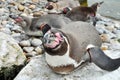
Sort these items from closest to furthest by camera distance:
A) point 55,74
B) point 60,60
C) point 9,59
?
point 60,60 → point 55,74 → point 9,59

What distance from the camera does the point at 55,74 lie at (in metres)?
3.89

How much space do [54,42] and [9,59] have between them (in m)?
0.96

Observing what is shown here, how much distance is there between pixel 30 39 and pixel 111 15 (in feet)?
9.90

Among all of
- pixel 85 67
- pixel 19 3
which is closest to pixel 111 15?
pixel 19 3

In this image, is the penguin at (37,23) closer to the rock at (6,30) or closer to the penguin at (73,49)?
the rock at (6,30)

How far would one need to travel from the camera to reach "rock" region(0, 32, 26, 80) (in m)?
4.10

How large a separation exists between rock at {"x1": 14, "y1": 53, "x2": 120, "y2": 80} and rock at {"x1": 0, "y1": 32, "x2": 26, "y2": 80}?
0.17m

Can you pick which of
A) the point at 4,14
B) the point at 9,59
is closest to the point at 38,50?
the point at 9,59

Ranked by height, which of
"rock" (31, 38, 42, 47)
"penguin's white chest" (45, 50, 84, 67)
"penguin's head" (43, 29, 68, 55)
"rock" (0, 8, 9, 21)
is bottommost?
"rock" (0, 8, 9, 21)

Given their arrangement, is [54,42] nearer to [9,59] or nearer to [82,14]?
[9,59]

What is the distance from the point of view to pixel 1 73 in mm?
4117

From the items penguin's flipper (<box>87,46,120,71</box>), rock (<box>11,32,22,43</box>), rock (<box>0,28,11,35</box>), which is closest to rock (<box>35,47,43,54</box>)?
rock (<box>11,32,22,43</box>)

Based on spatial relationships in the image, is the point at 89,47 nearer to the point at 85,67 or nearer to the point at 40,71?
the point at 85,67

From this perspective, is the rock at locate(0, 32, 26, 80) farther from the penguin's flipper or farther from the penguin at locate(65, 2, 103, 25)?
the penguin at locate(65, 2, 103, 25)
